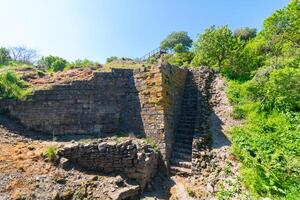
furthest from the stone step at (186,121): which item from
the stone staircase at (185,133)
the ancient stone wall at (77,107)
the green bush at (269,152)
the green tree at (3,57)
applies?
the green tree at (3,57)

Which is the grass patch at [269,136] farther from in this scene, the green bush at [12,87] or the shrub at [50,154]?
the green bush at [12,87]

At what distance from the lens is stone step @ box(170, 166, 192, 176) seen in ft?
25.8

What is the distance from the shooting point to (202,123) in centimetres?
991

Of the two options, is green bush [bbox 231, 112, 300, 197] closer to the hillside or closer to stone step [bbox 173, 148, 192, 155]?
the hillside

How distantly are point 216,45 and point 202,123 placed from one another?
702 centimetres

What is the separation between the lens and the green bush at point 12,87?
8.88 metres

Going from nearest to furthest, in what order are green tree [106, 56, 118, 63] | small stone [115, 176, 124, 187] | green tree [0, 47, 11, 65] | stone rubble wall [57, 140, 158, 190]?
1. small stone [115, 176, 124, 187]
2. stone rubble wall [57, 140, 158, 190]
3. green tree [0, 47, 11, 65]
4. green tree [106, 56, 118, 63]

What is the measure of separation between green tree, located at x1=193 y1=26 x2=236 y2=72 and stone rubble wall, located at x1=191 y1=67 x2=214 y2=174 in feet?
6.61

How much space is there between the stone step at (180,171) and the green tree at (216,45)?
27.1 feet

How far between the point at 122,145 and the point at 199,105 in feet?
15.9

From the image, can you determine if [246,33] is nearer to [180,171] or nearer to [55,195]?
[180,171]

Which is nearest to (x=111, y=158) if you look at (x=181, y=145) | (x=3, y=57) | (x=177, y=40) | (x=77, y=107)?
(x=77, y=107)

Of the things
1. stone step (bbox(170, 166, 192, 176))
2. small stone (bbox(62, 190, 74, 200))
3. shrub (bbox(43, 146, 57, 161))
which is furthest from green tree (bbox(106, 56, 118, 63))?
small stone (bbox(62, 190, 74, 200))

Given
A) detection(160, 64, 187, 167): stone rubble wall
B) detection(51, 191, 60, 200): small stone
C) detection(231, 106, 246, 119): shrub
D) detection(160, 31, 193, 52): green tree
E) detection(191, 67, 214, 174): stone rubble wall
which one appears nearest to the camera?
detection(51, 191, 60, 200): small stone
